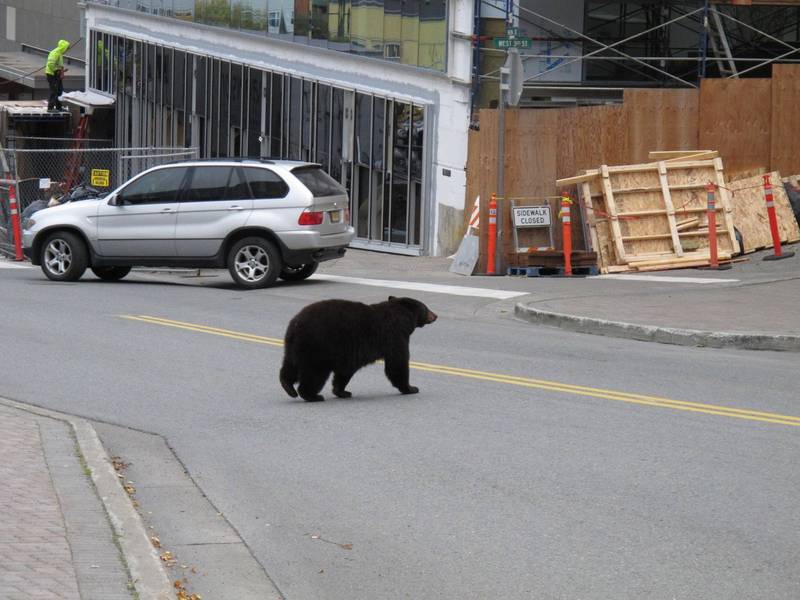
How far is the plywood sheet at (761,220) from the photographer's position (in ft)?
74.0

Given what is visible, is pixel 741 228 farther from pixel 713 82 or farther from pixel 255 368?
pixel 255 368

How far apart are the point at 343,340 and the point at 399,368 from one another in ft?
2.36

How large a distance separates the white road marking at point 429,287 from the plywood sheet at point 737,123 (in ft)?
19.8

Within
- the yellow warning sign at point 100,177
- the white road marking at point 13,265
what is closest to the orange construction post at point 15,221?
the white road marking at point 13,265

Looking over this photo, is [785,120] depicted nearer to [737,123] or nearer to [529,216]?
[737,123]

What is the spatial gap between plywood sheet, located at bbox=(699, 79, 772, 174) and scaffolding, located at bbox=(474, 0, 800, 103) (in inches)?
228

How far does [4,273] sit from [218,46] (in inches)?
575

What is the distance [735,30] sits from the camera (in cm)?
3055

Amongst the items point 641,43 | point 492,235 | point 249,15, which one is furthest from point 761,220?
point 249,15

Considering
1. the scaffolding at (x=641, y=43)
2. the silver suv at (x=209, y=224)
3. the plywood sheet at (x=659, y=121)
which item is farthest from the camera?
the scaffolding at (x=641, y=43)

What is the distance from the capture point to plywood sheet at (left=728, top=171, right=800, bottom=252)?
22.6 meters

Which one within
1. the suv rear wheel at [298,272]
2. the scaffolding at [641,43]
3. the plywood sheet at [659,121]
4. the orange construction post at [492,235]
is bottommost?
the suv rear wheel at [298,272]

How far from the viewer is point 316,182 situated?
66.6 ft

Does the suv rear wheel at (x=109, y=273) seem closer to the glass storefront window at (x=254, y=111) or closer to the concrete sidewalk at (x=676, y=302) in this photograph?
the concrete sidewalk at (x=676, y=302)
